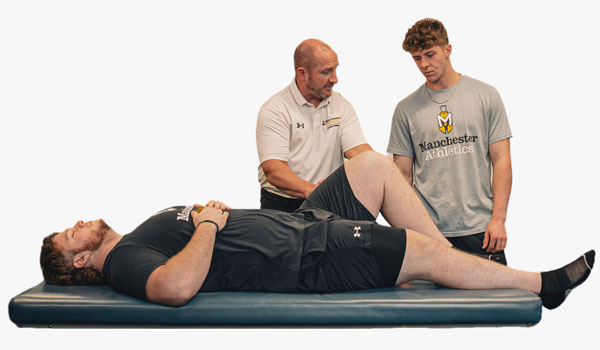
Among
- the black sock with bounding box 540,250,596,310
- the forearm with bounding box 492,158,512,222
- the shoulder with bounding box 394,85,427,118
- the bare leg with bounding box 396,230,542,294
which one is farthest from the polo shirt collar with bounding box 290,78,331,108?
the black sock with bounding box 540,250,596,310

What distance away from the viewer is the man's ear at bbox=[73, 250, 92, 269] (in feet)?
13.5

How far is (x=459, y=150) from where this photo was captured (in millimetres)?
4648

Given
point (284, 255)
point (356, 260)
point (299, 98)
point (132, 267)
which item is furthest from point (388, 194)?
point (132, 267)

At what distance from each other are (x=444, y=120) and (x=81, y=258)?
2450 mm

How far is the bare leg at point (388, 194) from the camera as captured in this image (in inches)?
165

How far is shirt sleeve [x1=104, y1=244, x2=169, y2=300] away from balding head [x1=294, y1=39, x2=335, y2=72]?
5.93 feet

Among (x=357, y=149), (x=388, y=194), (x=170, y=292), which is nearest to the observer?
(x=170, y=292)

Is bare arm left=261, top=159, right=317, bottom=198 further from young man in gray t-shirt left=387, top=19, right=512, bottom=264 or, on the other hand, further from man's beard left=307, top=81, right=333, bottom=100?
young man in gray t-shirt left=387, top=19, right=512, bottom=264

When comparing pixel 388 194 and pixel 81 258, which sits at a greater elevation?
pixel 388 194

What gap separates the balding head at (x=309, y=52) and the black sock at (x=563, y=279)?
212cm

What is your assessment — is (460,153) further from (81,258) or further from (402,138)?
(81,258)

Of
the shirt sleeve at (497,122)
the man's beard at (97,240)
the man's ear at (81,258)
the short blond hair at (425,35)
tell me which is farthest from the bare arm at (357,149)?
the man's ear at (81,258)

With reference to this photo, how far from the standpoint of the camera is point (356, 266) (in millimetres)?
3938

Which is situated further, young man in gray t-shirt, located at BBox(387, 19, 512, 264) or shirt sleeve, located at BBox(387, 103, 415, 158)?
shirt sleeve, located at BBox(387, 103, 415, 158)
